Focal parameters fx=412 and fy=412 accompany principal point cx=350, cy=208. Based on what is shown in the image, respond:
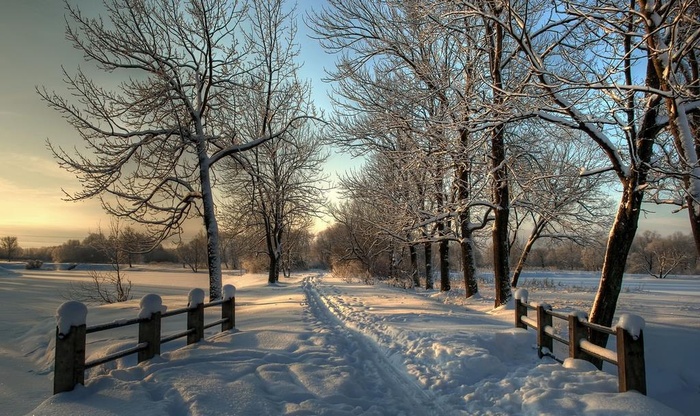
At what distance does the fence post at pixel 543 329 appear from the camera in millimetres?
7062

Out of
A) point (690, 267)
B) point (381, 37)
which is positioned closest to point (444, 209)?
point (381, 37)

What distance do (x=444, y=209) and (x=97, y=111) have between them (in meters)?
12.1

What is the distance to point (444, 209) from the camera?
566 inches

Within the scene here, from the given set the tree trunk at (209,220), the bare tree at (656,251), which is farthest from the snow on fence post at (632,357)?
the bare tree at (656,251)

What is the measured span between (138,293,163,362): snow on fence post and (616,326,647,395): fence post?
Result: 6.50 metres

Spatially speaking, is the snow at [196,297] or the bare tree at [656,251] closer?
the snow at [196,297]

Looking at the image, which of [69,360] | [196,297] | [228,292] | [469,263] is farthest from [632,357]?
[469,263]

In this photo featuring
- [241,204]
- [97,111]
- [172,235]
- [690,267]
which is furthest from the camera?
[690,267]

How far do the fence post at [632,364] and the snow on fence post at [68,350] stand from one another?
6495 mm

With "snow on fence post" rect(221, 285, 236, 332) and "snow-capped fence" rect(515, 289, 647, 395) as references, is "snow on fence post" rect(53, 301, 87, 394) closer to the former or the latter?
"snow on fence post" rect(221, 285, 236, 332)

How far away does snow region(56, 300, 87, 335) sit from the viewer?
495 cm

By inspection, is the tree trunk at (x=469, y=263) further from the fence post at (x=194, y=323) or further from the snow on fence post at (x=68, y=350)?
the snow on fence post at (x=68, y=350)

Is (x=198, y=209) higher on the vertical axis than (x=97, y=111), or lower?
lower

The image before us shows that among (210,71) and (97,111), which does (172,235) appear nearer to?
(97,111)
